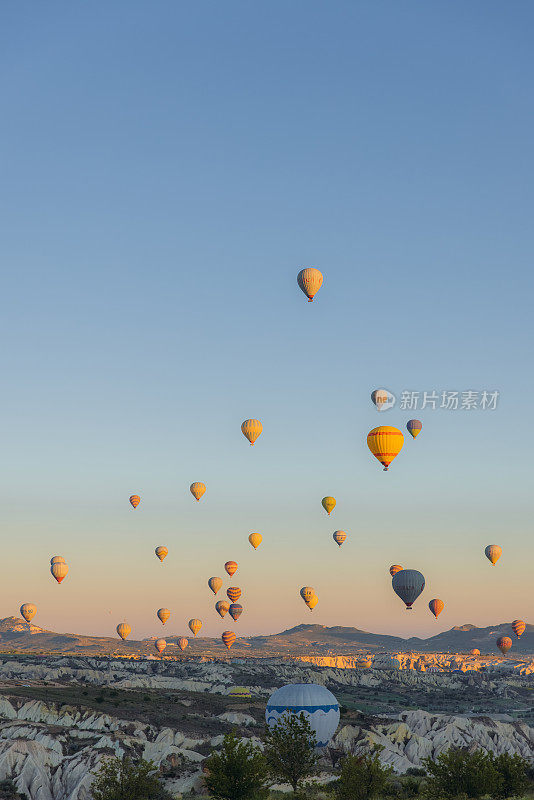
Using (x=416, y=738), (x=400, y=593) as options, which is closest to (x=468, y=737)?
(x=416, y=738)

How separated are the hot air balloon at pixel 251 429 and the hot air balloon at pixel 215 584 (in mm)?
93398

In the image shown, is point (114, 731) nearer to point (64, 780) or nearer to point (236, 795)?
point (64, 780)

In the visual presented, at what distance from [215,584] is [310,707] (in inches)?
5026

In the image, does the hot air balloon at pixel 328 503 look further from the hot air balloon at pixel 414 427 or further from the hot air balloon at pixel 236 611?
the hot air balloon at pixel 236 611

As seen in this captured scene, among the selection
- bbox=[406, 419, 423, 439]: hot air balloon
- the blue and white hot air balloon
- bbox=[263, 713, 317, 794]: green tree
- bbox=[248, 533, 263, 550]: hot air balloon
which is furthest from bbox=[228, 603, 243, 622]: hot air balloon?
bbox=[263, 713, 317, 794]: green tree

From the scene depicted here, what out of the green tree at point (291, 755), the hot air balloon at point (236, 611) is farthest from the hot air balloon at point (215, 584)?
the green tree at point (291, 755)

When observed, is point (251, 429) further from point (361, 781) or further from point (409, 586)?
point (361, 781)

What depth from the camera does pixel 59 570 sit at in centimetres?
18288

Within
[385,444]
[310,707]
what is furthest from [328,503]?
[310,707]

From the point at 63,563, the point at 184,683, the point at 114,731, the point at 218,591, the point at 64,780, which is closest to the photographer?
the point at 64,780

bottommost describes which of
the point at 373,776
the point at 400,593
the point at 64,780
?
the point at 64,780

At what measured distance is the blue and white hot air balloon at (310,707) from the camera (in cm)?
7206

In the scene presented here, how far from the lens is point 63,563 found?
184 meters

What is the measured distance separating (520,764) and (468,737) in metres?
66.4
